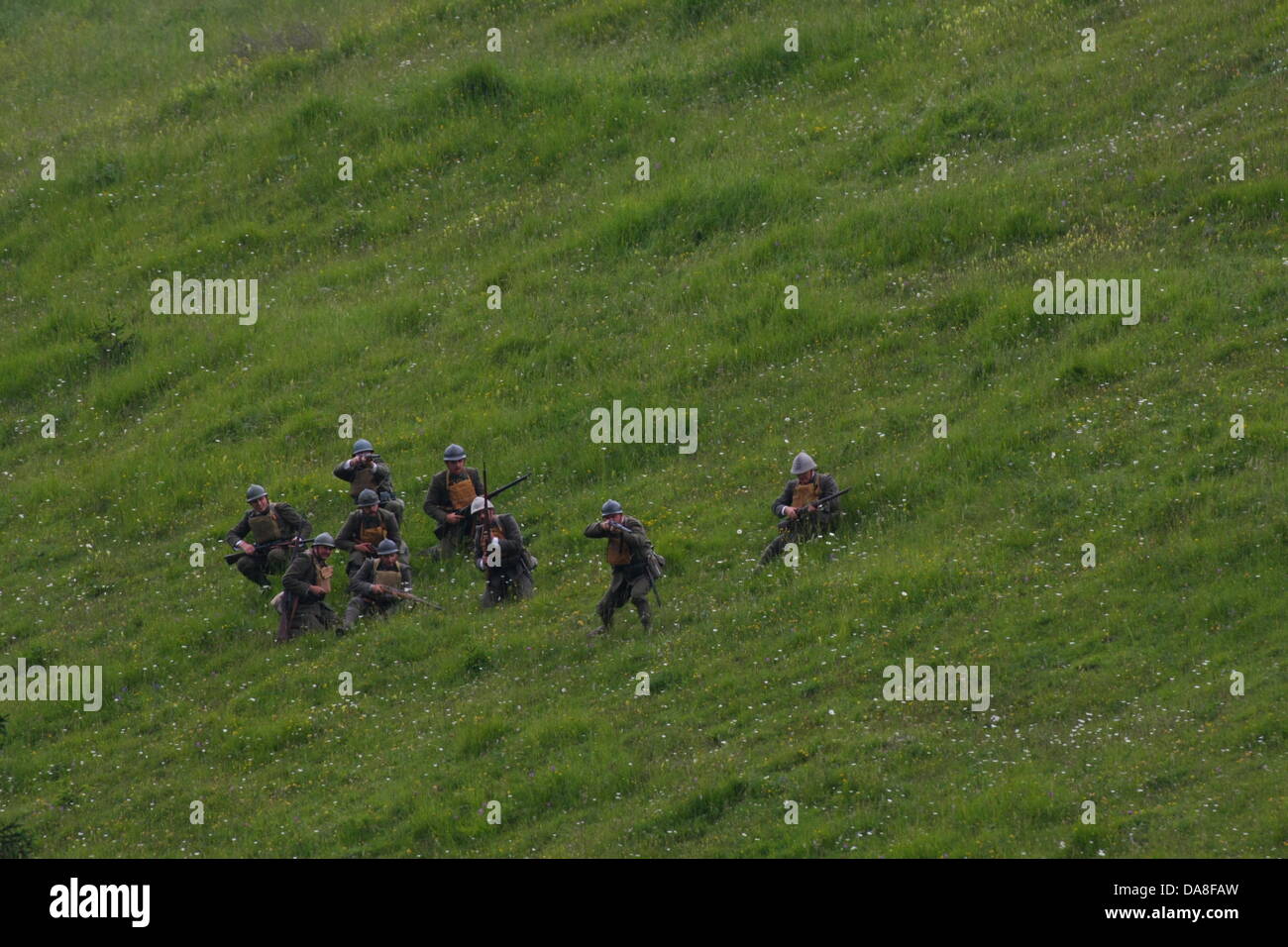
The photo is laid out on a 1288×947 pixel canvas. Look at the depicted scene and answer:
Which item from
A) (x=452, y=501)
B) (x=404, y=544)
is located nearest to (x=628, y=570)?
(x=404, y=544)

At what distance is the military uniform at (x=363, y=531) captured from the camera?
2669 centimetres

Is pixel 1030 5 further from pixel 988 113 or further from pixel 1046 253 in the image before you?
pixel 1046 253

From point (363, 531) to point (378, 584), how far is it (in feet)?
4.04

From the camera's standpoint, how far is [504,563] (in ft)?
83.1

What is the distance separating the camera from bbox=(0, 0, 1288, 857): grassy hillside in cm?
1905

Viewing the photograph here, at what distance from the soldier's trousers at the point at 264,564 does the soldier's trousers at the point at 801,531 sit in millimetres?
8030

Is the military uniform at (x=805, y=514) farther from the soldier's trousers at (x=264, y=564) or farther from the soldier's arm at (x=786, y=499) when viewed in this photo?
the soldier's trousers at (x=264, y=564)

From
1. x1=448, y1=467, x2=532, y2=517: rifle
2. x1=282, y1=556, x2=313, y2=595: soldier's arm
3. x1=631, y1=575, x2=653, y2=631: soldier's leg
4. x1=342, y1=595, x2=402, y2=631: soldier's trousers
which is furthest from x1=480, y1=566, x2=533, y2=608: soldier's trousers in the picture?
x1=282, y1=556, x2=313, y2=595: soldier's arm

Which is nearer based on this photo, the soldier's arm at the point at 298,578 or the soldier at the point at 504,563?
the soldier at the point at 504,563

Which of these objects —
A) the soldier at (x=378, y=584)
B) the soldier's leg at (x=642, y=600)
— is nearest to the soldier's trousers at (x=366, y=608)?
the soldier at (x=378, y=584)

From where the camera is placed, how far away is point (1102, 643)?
781 inches

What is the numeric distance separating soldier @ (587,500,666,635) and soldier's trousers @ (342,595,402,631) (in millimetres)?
3969

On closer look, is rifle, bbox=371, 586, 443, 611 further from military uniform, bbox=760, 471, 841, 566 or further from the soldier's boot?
military uniform, bbox=760, 471, 841, 566

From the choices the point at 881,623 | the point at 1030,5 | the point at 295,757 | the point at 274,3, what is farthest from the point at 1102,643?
the point at 274,3
